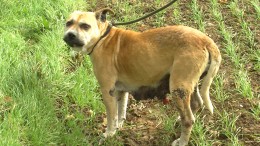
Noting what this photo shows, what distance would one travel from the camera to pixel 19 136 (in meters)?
4.41

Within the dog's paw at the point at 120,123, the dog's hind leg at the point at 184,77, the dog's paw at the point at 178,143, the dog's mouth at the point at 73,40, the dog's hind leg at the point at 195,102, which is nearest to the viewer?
the dog's hind leg at the point at 184,77

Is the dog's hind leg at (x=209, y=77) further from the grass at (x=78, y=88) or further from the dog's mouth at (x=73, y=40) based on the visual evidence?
the dog's mouth at (x=73, y=40)

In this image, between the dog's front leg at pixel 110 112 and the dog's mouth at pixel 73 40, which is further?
the dog's front leg at pixel 110 112

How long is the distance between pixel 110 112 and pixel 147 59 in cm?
72

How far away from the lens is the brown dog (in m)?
4.33

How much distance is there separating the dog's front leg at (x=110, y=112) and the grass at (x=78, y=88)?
10cm

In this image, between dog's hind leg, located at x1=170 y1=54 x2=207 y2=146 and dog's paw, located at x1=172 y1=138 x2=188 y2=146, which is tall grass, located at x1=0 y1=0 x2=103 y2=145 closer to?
dog's paw, located at x1=172 y1=138 x2=188 y2=146

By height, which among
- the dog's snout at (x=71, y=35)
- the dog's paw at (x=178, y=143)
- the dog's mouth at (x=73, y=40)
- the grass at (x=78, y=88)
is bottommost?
the dog's paw at (x=178, y=143)

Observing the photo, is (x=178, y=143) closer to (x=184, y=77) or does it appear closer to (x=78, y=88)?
(x=184, y=77)

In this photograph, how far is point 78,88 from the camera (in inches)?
216

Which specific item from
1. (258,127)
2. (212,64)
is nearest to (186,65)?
(212,64)

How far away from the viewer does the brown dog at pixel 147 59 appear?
4.33 metres

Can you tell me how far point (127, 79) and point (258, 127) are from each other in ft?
5.06

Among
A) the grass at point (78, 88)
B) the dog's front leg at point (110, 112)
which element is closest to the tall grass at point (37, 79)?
the grass at point (78, 88)
